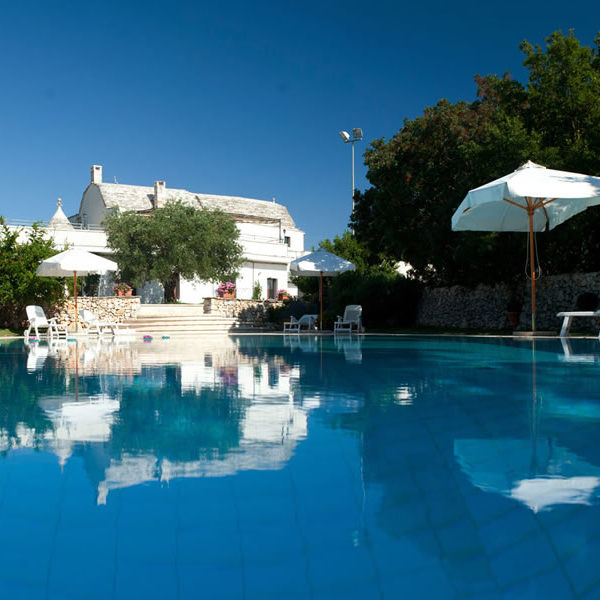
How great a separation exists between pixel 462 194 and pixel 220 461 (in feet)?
53.0

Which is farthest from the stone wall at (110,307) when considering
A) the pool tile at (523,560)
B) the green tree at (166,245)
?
the pool tile at (523,560)

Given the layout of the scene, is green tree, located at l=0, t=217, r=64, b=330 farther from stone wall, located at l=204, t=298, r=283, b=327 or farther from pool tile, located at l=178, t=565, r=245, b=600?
pool tile, located at l=178, t=565, r=245, b=600

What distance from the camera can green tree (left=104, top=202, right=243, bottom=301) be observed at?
1112 inches

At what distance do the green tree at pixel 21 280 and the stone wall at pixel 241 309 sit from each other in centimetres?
589

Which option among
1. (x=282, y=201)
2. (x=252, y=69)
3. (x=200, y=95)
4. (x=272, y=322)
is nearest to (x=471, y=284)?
(x=272, y=322)

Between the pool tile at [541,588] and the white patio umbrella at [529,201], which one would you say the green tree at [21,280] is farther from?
the pool tile at [541,588]

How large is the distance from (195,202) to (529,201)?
3085cm

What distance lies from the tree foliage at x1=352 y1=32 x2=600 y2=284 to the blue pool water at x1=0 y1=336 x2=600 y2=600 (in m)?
12.0

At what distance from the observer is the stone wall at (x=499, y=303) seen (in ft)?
53.2

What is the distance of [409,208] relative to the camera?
64.5 ft

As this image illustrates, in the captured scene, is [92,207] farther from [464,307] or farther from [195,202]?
[464,307]

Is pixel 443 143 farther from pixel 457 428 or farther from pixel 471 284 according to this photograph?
pixel 457 428

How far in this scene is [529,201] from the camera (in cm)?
1330

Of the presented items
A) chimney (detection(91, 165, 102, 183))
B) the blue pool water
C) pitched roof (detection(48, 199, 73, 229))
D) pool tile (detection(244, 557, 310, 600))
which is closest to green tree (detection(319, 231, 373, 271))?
pitched roof (detection(48, 199, 73, 229))
